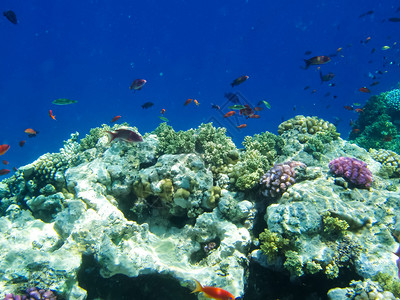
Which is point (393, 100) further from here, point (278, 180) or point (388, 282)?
point (388, 282)

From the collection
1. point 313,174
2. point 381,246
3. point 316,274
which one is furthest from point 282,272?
point 313,174

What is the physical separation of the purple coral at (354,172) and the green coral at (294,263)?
8.69 ft

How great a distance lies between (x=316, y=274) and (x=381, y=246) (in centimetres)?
142

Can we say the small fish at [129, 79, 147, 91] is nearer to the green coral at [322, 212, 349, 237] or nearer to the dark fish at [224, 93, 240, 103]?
the dark fish at [224, 93, 240, 103]

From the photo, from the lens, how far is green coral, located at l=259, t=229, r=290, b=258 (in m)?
4.11

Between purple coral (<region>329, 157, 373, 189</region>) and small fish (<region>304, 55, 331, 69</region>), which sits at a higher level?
small fish (<region>304, 55, 331, 69</region>)

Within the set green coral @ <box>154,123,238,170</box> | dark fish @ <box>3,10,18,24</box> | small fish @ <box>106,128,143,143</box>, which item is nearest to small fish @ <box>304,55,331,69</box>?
green coral @ <box>154,123,238,170</box>

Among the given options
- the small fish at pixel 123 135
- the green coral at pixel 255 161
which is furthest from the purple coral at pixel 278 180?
the small fish at pixel 123 135

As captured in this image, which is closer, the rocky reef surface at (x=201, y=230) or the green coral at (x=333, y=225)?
the rocky reef surface at (x=201, y=230)

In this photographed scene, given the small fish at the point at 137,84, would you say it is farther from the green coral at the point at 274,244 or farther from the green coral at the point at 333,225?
the green coral at the point at 333,225

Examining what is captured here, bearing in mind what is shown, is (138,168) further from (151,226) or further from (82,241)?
(82,241)

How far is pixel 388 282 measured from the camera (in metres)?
3.71

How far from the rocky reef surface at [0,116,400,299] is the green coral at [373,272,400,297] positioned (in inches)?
0.7

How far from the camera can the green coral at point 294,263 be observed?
12.7 feet
